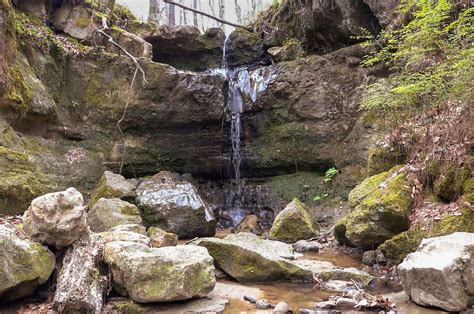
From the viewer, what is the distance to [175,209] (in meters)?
8.38

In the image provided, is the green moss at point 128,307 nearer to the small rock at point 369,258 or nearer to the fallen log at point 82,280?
the fallen log at point 82,280

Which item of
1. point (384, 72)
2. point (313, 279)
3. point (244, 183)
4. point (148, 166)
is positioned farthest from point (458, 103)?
point (148, 166)

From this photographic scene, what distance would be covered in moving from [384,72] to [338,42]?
1804 millimetres

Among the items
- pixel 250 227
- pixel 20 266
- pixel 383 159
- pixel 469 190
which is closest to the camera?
pixel 20 266

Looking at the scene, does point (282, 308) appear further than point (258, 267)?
No

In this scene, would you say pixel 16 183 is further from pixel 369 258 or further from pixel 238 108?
pixel 238 108

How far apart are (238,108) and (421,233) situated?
23.7ft

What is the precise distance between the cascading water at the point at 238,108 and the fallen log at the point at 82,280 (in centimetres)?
712

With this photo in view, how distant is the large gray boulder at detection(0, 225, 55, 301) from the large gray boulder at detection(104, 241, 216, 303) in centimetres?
61

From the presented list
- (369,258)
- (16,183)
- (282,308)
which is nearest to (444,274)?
(282,308)

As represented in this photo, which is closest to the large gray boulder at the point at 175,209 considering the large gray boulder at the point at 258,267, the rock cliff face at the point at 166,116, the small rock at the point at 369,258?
the rock cliff face at the point at 166,116

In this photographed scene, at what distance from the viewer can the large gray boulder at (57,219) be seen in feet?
13.4

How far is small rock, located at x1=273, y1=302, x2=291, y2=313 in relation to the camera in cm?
398

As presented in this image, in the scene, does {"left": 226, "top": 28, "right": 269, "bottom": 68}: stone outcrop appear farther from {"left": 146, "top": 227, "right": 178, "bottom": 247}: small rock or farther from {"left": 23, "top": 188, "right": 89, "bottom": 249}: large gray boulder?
{"left": 23, "top": 188, "right": 89, "bottom": 249}: large gray boulder
